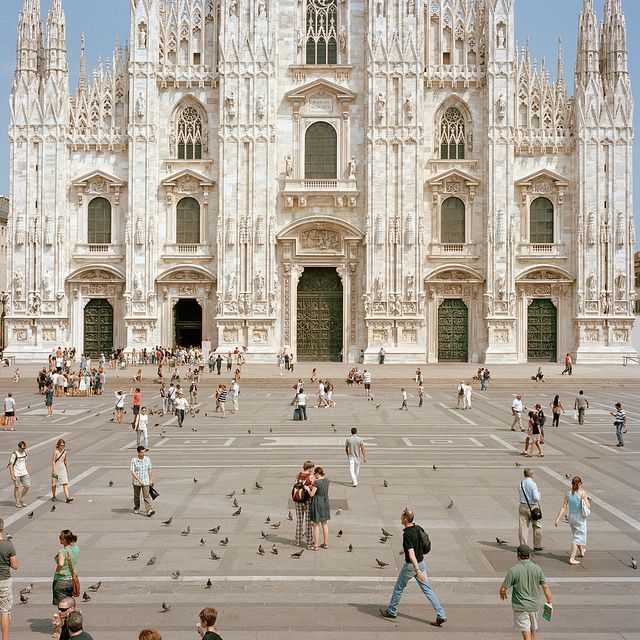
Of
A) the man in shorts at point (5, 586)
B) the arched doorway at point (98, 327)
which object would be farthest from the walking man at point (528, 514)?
the arched doorway at point (98, 327)

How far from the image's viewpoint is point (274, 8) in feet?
163

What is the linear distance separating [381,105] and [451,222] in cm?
854

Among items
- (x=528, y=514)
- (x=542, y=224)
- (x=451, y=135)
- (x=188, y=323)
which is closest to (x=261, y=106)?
(x=451, y=135)

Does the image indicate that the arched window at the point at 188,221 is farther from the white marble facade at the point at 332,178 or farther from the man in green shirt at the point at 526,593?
the man in green shirt at the point at 526,593

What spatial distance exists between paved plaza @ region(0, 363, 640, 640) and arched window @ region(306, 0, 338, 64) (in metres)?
30.0

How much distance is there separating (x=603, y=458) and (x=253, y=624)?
13.6 m

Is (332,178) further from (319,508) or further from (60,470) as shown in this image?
(319,508)

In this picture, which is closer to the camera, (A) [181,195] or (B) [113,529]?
(B) [113,529]

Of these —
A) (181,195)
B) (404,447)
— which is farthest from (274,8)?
(404,447)

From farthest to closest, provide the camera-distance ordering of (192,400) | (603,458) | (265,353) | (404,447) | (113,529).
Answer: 1. (265,353)
2. (192,400)
3. (404,447)
4. (603,458)
5. (113,529)

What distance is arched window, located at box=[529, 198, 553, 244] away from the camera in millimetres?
50750

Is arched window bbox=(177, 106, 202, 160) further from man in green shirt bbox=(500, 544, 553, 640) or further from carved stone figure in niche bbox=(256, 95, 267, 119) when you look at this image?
man in green shirt bbox=(500, 544, 553, 640)

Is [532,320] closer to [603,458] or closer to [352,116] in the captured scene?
[352,116]

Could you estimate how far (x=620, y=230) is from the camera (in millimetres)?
49844
